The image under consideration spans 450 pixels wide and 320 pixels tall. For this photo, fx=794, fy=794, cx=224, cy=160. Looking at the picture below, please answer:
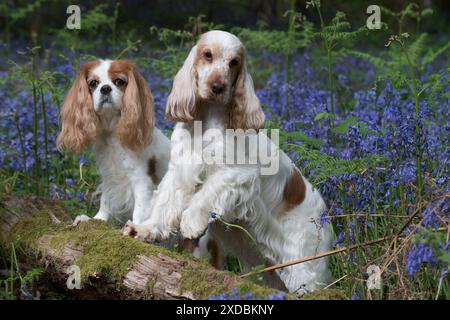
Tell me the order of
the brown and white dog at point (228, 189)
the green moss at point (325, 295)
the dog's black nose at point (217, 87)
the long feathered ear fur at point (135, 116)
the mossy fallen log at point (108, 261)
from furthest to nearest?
the long feathered ear fur at point (135, 116), the brown and white dog at point (228, 189), the dog's black nose at point (217, 87), the mossy fallen log at point (108, 261), the green moss at point (325, 295)

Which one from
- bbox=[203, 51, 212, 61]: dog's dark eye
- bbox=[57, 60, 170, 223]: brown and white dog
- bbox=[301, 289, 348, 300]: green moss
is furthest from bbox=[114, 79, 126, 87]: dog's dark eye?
bbox=[301, 289, 348, 300]: green moss

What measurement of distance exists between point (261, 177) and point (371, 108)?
2.45 m

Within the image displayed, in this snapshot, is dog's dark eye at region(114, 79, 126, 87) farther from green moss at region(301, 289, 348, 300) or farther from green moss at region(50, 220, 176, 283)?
green moss at region(301, 289, 348, 300)

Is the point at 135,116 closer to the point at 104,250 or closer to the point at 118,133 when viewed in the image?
the point at 118,133

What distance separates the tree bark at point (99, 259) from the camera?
4.23 meters

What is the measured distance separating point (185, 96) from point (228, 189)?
26.1 inches

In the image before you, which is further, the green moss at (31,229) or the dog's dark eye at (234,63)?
the green moss at (31,229)

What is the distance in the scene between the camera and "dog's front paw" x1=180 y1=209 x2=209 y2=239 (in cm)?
507

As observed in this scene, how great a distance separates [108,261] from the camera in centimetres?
459

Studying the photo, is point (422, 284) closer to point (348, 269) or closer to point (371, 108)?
point (348, 269)

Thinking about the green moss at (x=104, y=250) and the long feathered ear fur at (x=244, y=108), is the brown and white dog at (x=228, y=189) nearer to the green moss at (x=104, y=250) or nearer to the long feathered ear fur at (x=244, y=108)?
the long feathered ear fur at (x=244, y=108)

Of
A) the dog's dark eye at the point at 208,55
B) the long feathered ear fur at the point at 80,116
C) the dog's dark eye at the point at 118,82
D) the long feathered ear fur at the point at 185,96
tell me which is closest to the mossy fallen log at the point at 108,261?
the long feathered ear fur at the point at 80,116

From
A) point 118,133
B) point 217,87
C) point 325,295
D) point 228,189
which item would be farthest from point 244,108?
point 325,295

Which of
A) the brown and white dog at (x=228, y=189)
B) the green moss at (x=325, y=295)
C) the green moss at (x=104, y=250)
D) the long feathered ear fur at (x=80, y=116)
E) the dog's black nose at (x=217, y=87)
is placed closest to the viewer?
the green moss at (x=325, y=295)
